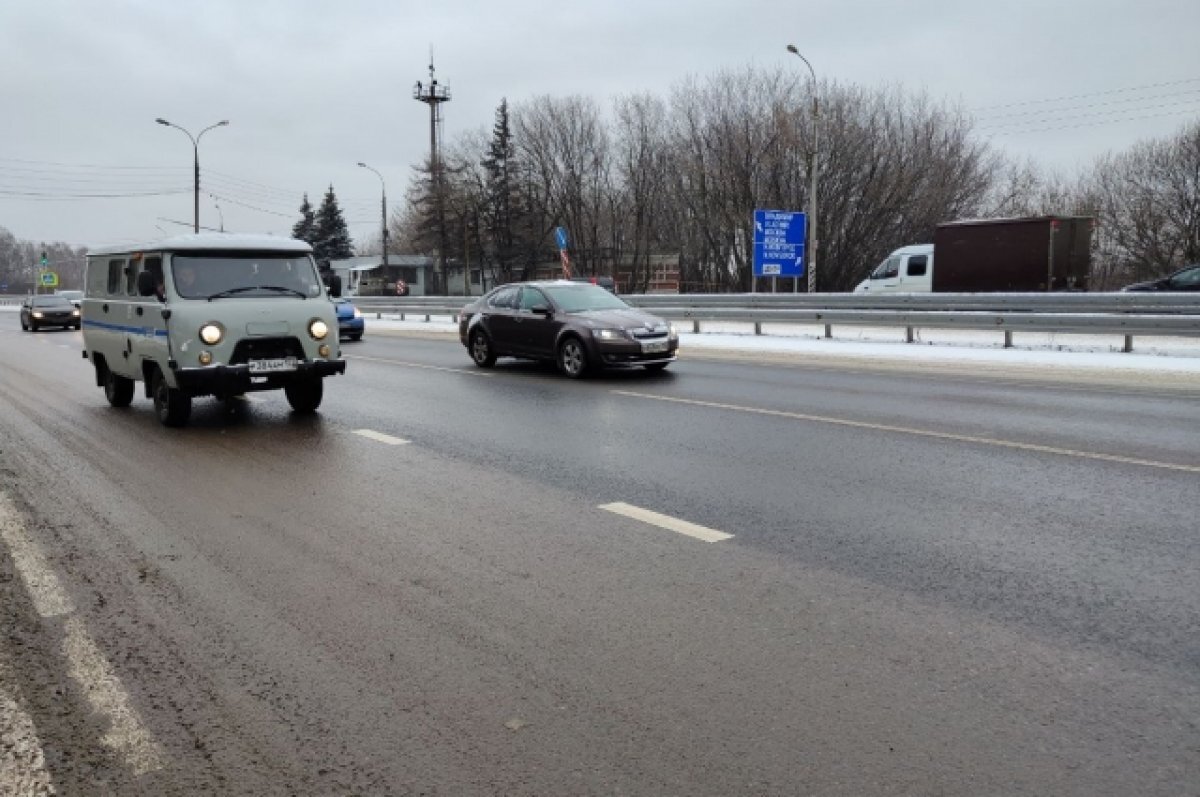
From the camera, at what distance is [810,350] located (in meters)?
18.6

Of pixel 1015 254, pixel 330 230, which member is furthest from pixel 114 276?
pixel 330 230

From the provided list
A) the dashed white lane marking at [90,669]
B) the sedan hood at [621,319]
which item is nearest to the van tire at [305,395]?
the sedan hood at [621,319]

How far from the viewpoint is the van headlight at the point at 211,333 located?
9578 mm

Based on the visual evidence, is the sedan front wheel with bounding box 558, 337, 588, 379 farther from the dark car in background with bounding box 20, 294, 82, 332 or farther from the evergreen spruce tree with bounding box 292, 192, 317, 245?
the evergreen spruce tree with bounding box 292, 192, 317, 245

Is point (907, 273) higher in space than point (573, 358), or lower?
higher

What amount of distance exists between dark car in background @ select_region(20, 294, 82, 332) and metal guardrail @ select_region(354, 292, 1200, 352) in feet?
68.5

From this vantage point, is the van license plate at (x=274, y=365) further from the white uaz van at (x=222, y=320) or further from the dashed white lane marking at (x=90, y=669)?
the dashed white lane marking at (x=90, y=669)

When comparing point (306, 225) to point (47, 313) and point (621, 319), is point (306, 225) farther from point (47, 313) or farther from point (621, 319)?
point (621, 319)

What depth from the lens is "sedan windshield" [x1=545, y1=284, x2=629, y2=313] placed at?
14781 mm

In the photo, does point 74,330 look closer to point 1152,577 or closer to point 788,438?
point 788,438

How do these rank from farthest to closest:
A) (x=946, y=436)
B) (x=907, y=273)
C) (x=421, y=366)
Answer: (x=907, y=273) → (x=421, y=366) → (x=946, y=436)

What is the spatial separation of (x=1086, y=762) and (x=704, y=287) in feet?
156

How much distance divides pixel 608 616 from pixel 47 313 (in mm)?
34145

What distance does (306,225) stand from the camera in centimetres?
9256
